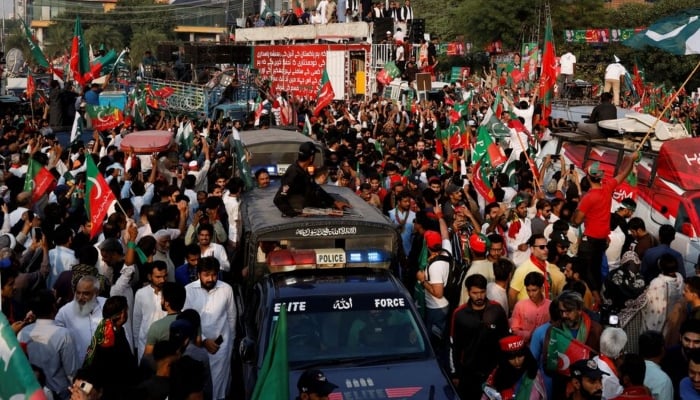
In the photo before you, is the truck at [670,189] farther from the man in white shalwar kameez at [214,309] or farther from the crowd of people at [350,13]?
the crowd of people at [350,13]

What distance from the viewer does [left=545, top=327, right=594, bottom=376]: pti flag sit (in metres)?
5.80

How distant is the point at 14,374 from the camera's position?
13.8ft

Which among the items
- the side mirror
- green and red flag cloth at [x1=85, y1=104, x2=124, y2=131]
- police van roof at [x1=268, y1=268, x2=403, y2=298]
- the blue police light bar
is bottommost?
the side mirror

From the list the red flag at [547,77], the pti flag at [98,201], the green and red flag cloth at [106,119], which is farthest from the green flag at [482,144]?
the green and red flag cloth at [106,119]

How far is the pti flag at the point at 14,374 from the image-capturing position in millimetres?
4141

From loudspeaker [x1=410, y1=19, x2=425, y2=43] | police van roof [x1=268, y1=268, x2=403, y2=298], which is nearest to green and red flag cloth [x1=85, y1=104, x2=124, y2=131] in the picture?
police van roof [x1=268, y1=268, x2=403, y2=298]

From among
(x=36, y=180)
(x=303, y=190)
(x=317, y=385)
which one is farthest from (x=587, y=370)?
(x=36, y=180)

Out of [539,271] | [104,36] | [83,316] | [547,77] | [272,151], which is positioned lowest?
[83,316]

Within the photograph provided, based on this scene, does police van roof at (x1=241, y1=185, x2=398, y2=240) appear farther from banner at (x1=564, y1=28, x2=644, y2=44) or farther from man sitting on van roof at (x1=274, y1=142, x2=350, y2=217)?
banner at (x1=564, y1=28, x2=644, y2=44)

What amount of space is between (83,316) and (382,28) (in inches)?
1155

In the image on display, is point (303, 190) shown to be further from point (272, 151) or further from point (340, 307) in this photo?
point (272, 151)

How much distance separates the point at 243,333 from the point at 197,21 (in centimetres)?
11046

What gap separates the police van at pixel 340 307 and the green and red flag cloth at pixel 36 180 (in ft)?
11.7

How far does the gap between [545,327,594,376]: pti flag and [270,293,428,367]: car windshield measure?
0.95m
